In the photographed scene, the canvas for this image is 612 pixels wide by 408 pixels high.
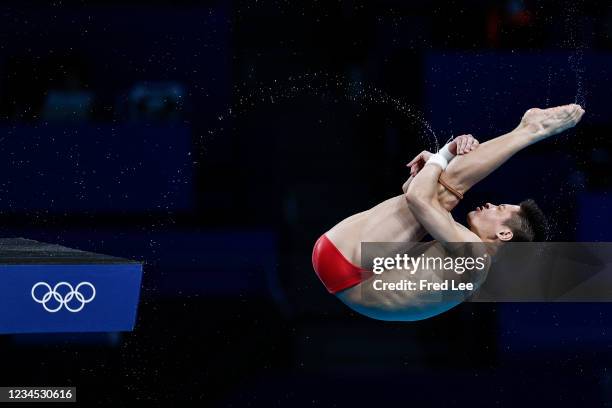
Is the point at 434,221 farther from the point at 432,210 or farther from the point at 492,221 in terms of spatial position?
the point at 492,221

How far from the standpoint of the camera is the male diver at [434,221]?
9.39 feet

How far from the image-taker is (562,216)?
14.5ft

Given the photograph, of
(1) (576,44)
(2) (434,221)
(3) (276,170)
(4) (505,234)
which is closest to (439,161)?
(2) (434,221)

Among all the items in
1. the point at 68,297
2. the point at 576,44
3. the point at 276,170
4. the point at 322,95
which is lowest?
the point at 68,297

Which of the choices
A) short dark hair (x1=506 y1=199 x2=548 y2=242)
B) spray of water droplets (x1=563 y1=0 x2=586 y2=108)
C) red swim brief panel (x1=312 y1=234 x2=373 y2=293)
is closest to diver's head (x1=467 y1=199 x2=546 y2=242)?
short dark hair (x1=506 y1=199 x2=548 y2=242)

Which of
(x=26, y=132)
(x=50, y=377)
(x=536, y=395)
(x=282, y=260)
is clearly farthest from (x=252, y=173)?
(x=536, y=395)

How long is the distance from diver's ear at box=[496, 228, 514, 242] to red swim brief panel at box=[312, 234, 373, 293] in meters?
0.44

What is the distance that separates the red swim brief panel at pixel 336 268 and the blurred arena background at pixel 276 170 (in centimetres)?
99

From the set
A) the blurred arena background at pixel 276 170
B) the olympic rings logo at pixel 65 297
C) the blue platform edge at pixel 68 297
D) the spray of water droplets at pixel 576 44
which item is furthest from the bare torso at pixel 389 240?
the spray of water droplets at pixel 576 44

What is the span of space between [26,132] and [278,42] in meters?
1.46

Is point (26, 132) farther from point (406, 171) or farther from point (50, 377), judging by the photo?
point (406, 171)

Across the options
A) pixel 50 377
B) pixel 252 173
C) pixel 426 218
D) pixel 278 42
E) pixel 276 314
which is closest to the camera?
pixel 426 218

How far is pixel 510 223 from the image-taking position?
2998 millimetres

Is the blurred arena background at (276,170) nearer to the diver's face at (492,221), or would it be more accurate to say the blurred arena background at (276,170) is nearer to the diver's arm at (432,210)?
the diver's face at (492,221)
